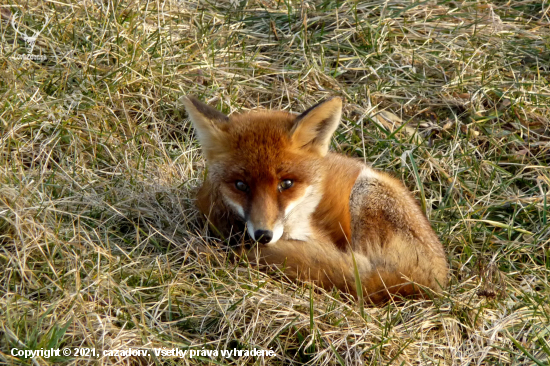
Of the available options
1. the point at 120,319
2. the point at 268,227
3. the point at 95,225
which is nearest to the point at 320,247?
the point at 268,227

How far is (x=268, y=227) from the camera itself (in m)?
3.25

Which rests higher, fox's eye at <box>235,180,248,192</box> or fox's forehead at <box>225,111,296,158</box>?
fox's forehead at <box>225,111,296,158</box>

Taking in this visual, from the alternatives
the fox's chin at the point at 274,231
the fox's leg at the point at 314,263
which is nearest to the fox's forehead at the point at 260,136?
the fox's chin at the point at 274,231

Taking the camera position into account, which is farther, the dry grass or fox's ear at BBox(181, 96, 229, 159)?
fox's ear at BBox(181, 96, 229, 159)

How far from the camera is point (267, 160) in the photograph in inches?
134

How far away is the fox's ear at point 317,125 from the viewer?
11.5 ft

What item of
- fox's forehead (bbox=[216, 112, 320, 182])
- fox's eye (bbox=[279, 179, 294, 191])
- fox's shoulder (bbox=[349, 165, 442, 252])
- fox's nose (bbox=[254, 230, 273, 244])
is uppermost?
fox's forehead (bbox=[216, 112, 320, 182])

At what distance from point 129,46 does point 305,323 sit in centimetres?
316

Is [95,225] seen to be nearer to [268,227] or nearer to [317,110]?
[268,227]

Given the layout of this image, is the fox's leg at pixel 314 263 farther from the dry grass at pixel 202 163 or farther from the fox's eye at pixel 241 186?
the fox's eye at pixel 241 186

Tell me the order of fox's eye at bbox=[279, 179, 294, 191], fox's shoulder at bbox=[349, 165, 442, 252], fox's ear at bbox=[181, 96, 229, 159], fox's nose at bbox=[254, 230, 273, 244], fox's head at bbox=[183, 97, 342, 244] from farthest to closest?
fox's shoulder at bbox=[349, 165, 442, 252]
fox's ear at bbox=[181, 96, 229, 159]
fox's eye at bbox=[279, 179, 294, 191]
fox's head at bbox=[183, 97, 342, 244]
fox's nose at bbox=[254, 230, 273, 244]

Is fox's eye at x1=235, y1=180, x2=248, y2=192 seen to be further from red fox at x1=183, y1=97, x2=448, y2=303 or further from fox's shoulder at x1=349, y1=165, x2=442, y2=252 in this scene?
fox's shoulder at x1=349, y1=165, x2=442, y2=252

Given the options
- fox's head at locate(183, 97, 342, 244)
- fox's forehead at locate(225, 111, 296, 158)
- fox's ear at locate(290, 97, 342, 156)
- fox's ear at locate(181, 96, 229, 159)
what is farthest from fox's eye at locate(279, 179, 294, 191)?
fox's ear at locate(181, 96, 229, 159)

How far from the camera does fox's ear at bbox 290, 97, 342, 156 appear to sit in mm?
3510
